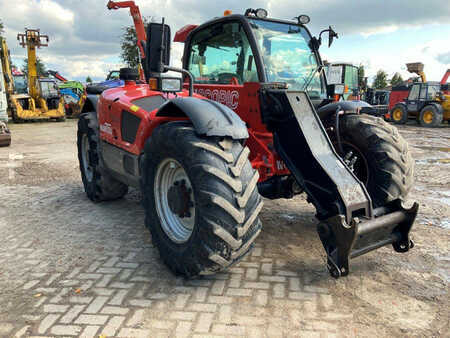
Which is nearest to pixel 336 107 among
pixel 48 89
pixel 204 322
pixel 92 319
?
pixel 204 322

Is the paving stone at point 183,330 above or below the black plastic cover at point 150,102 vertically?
below

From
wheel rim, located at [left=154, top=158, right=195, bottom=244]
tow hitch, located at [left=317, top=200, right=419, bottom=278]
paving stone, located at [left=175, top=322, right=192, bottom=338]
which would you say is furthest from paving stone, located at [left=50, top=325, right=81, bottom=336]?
tow hitch, located at [left=317, top=200, right=419, bottom=278]

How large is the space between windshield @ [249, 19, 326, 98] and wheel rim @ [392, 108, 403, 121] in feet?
54.8

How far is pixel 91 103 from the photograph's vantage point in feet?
17.6

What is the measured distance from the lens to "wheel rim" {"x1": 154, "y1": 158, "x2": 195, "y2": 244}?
301cm

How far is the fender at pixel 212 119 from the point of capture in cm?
271

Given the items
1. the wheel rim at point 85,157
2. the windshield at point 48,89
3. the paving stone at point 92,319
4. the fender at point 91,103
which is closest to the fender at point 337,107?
the paving stone at point 92,319

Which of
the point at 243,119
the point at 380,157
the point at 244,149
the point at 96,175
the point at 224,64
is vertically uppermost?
the point at 224,64

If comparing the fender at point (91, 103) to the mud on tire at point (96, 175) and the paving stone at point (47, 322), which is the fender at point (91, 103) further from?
the paving stone at point (47, 322)

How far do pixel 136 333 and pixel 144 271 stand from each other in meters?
0.85

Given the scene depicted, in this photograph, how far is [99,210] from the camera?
4.92 metres

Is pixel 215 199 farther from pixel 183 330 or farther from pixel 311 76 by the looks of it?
pixel 311 76

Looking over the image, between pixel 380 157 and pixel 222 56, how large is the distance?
6.41 ft

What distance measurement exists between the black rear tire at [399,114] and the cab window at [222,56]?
55.7ft
